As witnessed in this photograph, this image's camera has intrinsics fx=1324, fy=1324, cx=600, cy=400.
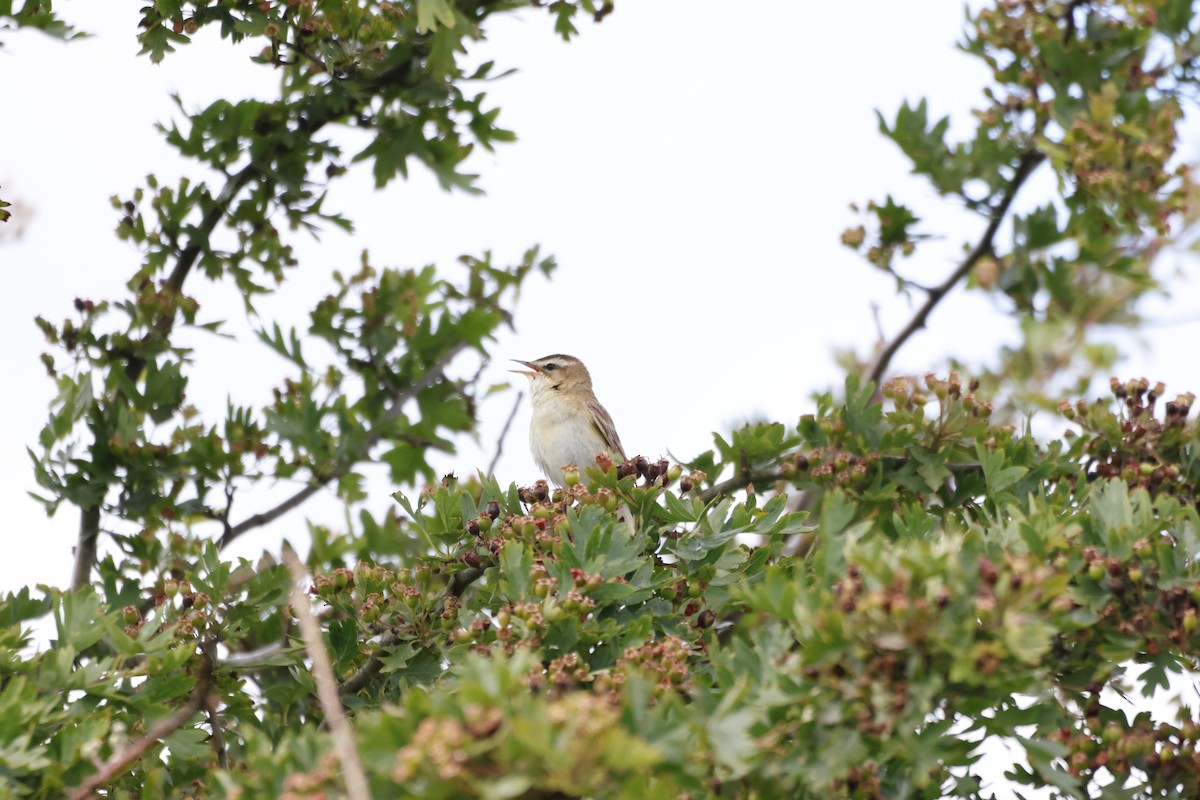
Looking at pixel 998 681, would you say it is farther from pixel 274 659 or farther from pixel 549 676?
pixel 274 659

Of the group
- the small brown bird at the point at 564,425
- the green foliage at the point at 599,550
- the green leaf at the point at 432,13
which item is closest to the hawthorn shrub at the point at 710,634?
the green foliage at the point at 599,550

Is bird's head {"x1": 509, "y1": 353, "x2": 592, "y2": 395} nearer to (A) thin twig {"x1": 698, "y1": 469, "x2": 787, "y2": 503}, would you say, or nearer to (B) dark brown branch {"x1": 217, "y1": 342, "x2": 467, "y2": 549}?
(B) dark brown branch {"x1": 217, "y1": 342, "x2": 467, "y2": 549}

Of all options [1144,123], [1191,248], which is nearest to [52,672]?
[1144,123]

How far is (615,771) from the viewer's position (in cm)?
217

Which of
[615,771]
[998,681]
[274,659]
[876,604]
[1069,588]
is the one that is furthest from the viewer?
[274,659]

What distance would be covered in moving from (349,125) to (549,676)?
3267mm

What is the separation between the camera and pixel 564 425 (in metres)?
8.27

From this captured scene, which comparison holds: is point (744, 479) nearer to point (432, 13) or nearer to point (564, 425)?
point (432, 13)

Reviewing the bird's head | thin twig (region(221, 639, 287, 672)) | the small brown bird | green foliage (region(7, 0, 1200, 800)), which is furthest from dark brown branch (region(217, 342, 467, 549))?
the bird's head

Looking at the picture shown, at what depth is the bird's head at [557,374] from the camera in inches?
341

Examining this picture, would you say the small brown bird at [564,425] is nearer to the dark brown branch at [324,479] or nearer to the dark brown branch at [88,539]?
the dark brown branch at [324,479]

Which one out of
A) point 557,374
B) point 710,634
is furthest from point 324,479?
point 557,374

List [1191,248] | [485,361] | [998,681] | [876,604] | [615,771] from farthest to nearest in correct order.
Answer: [1191,248] → [485,361] → [998,681] → [876,604] → [615,771]

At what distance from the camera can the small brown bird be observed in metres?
8.20
